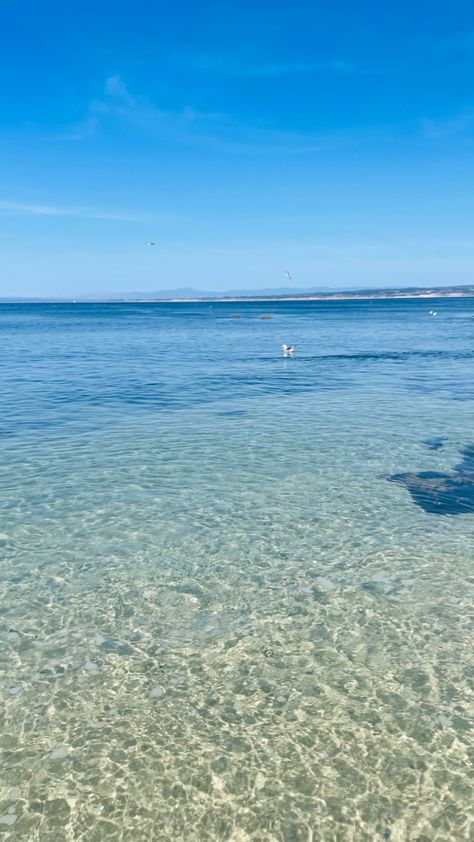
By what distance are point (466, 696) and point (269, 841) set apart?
152 inches

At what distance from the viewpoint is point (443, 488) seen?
17094mm

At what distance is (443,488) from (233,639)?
10.1 meters

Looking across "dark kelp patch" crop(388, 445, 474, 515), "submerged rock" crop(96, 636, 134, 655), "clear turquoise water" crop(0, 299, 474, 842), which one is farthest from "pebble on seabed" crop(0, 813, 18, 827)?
"dark kelp patch" crop(388, 445, 474, 515)

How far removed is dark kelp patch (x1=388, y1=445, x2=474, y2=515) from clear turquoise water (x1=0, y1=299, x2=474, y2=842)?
43 cm

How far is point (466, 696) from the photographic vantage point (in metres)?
8.29

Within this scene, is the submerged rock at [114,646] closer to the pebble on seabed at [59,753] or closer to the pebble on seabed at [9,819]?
the pebble on seabed at [59,753]

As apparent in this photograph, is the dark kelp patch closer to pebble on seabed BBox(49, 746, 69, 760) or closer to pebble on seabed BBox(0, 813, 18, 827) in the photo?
pebble on seabed BBox(49, 746, 69, 760)

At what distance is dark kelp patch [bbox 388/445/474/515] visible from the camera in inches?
614

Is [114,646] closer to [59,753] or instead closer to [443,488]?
[59,753]

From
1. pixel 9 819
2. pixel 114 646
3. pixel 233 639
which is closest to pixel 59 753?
pixel 9 819

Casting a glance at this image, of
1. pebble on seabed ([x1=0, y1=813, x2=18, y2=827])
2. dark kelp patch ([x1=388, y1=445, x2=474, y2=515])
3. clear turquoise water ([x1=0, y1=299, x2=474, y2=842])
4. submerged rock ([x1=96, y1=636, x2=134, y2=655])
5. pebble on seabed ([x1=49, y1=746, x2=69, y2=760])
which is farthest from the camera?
dark kelp patch ([x1=388, y1=445, x2=474, y2=515])

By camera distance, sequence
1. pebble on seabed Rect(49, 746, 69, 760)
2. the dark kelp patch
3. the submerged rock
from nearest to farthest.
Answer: pebble on seabed Rect(49, 746, 69, 760)
the submerged rock
the dark kelp patch

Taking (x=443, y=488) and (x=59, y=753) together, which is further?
(x=443, y=488)

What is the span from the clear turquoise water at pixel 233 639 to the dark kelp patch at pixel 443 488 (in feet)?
1.42
